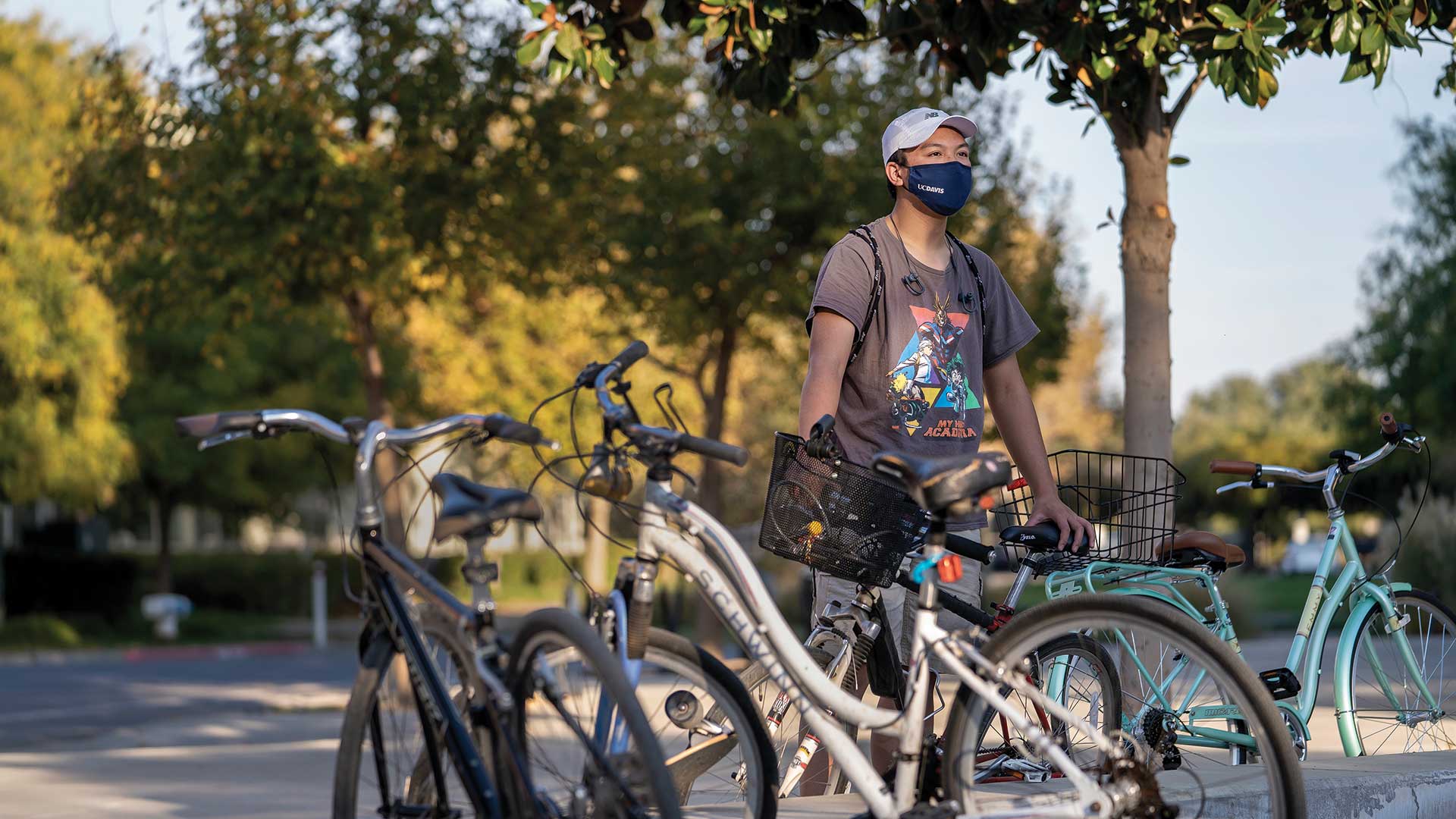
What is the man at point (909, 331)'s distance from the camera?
4367 mm

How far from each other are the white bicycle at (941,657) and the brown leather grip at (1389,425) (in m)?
2.02

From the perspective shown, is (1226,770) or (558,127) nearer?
(1226,770)

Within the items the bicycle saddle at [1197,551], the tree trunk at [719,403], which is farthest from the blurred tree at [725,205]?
the bicycle saddle at [1197,551]

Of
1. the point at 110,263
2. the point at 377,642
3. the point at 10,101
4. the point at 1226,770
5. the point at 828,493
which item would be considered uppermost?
the point at 10,101

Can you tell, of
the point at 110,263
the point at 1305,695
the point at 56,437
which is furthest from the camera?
the point at 56,437

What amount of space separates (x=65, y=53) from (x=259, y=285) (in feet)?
41.4

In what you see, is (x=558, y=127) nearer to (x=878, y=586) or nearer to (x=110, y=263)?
(x=110, y=263)

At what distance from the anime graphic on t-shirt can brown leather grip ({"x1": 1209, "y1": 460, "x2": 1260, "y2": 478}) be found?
1.30 meters

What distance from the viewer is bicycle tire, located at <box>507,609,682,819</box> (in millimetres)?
3096

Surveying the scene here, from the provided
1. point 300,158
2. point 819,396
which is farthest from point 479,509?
point 300,158

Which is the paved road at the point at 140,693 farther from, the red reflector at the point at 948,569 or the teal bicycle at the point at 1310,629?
the red reflector at the point at 948,569

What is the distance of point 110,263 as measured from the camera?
15.1m

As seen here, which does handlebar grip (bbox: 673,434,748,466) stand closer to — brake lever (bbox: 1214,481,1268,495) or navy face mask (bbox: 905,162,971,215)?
navy face mask (bbox: 905,162,971,215)

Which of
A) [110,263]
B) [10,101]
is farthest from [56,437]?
[110,263]
